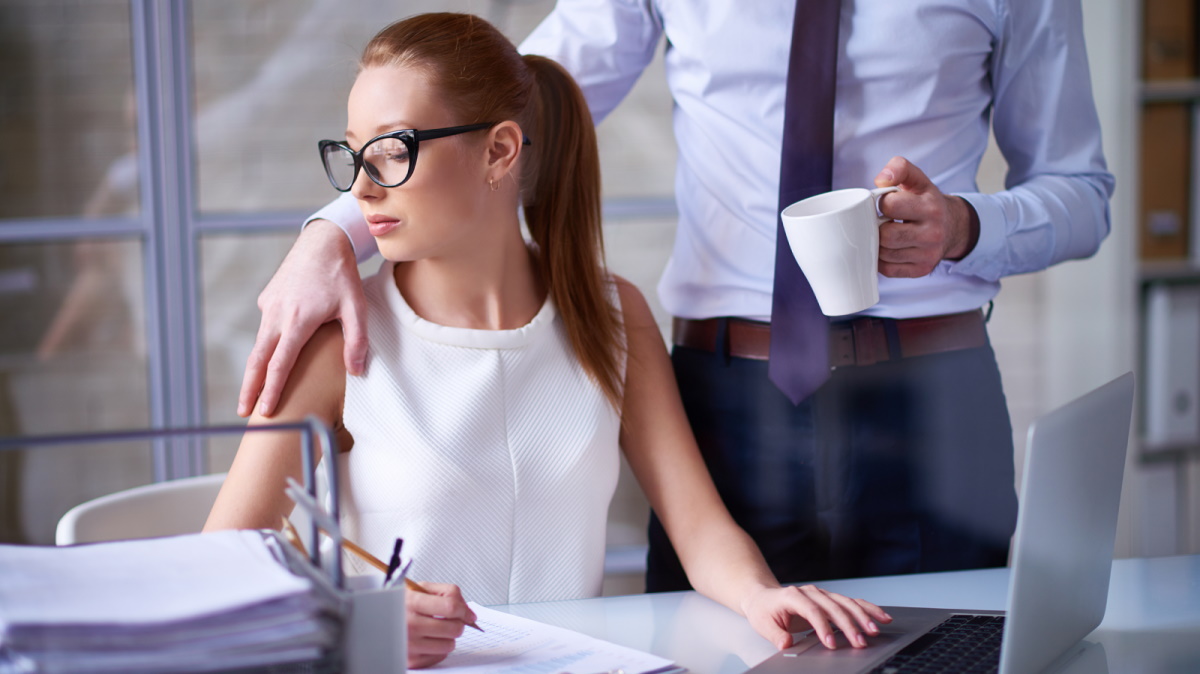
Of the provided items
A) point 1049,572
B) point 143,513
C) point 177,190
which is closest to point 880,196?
point 1049,572

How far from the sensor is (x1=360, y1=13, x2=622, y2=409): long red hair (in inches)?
45.8

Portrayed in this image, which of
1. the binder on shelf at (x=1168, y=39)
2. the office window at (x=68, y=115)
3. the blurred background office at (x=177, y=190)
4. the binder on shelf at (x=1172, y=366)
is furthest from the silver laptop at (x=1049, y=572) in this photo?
the office window at (x=68, y=115)

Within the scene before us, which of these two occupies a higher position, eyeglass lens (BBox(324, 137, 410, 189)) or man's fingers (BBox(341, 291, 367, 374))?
eyeglass lens (BBox(324, 137, 410, 189))

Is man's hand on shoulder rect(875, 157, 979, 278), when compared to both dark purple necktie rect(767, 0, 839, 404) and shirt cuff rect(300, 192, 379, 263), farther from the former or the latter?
shirt cuff rect(300, 192, 379, 263)

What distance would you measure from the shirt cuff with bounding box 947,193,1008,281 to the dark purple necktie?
0.63 ft

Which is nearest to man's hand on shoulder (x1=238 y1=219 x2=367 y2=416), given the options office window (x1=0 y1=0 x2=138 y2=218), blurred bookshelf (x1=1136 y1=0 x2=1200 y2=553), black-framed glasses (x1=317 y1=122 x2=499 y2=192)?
black-framed glasses (x1=317 y1=122 x2=499 y2=192)

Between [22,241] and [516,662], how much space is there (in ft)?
6.62

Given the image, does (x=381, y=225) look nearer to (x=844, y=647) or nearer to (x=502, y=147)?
(x=502, y=147)

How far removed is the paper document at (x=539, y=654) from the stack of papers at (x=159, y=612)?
0.83ft

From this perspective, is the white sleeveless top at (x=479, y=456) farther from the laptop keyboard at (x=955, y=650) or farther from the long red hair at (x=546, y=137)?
the laptop keyboard at (x=955, y=650)

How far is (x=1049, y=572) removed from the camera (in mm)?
765

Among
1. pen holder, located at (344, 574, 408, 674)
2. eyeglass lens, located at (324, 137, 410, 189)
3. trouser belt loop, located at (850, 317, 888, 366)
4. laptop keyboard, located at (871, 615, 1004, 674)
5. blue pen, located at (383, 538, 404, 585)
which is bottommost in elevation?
laptop keyboard, located at (871, 615, 1004, 674)

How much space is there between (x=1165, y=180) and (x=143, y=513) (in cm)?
246

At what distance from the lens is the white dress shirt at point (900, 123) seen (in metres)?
1.33
